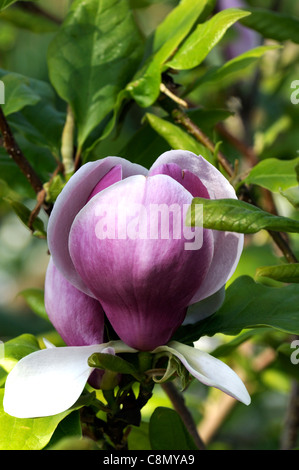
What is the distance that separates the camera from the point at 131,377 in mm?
546

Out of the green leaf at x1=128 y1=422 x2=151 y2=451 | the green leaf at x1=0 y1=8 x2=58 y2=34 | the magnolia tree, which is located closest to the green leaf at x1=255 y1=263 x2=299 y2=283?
the magnolia tree

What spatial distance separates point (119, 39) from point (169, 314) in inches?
14.0

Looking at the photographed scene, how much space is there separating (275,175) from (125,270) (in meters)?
0.24

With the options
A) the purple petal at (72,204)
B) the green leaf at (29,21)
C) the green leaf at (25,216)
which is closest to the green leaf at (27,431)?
the purple petal at (72,204)

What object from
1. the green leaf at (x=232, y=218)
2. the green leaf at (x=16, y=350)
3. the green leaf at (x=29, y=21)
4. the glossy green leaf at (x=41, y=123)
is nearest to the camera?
the green leaf at (x=232, y=218)

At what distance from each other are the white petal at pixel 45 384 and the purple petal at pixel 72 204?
66 millimetres

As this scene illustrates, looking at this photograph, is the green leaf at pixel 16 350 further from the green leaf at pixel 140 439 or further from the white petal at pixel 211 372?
the green leaf at pixel 140 439

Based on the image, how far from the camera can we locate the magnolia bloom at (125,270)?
46cm

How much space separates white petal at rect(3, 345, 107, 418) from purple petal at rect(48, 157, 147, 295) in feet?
0.22

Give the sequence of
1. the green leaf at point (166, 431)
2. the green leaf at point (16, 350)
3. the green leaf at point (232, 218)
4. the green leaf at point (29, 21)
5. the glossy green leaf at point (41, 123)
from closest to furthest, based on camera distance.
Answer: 1. the green leaf at point (232, 218)
2. the green leaf at point (16, 350)
3. the green leaf at point (166, 431)
4. the glossy green leaf at point (41, 123)
5. the green leaf at point (29, 21)

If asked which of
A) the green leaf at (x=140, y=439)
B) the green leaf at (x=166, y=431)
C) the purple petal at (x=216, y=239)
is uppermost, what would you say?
the purple petal at (x=216, y=239)

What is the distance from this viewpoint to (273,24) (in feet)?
2.59

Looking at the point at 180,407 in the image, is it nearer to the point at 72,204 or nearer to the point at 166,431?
the point at 166,431

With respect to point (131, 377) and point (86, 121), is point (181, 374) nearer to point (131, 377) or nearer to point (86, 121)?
point (131, 377)
